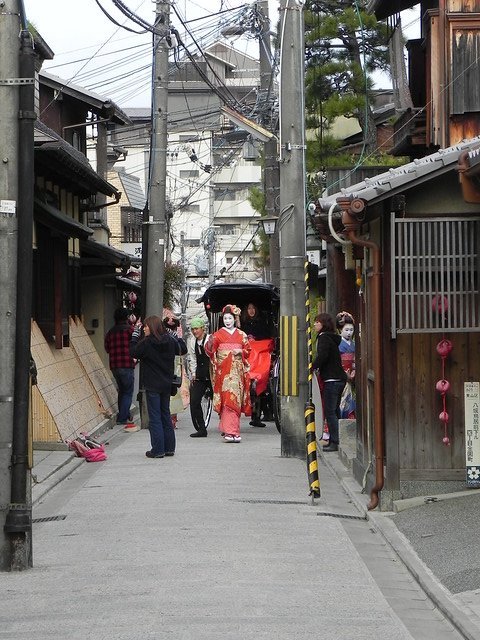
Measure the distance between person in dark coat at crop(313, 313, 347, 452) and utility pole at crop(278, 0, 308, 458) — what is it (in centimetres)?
37

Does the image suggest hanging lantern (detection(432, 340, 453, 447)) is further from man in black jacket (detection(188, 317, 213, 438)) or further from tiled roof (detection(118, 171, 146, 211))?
tiled roof (detection(118, 171, 146, 211))

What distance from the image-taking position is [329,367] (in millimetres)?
16625

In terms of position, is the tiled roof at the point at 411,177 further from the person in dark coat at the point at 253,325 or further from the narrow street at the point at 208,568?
the person in dark coat at the point at 253,325

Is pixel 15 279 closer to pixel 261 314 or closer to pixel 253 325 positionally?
pixel 253 325

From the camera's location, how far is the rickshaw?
2034cm

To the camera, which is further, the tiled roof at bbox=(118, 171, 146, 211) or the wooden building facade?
the tiled roof at bbox=(118, 171, 146, 211)

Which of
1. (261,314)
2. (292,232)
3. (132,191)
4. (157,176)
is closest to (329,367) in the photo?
(292,232)

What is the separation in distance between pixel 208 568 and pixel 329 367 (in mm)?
8219

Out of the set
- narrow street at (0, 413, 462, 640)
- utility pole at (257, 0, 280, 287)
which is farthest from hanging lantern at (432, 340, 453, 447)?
utility pole at (257, 0, 280, 287)

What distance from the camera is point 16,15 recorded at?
29.0ft

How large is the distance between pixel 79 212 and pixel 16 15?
1536cm

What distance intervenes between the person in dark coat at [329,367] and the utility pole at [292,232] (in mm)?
374

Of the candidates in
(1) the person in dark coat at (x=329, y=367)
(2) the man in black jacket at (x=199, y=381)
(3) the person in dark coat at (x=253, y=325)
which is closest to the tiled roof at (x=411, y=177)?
(1) the person in dark coat at (x=329, y=367)

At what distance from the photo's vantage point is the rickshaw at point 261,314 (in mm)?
20336
